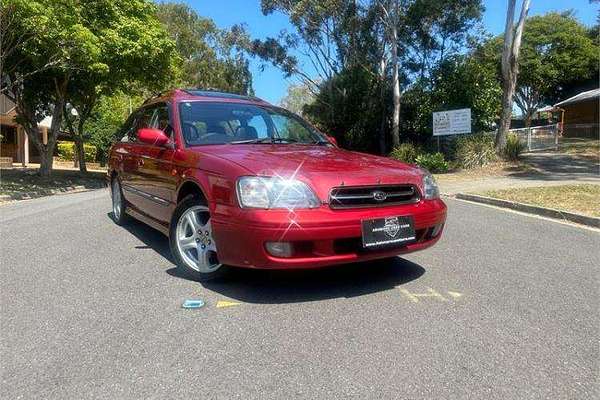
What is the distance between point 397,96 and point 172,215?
18.7m

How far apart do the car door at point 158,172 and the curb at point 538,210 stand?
591 centimetres

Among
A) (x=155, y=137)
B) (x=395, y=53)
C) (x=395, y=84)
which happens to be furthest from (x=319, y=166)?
(x=395, y=84)

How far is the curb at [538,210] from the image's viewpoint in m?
7.64

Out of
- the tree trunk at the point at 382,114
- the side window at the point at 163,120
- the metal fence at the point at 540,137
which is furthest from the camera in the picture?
the tree trunk at the point at 382,114

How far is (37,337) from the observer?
3.36m

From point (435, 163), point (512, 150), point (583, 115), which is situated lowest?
point (435, 163)

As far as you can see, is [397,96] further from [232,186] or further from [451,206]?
[232,186]

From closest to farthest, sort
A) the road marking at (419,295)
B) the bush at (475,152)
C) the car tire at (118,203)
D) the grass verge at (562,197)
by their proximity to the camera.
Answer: the road marking at (419,295) < the car tire at (118,203) < the grass verge at (562,197) < the bush at (475,152)

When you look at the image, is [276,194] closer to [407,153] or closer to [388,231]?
[388,231]

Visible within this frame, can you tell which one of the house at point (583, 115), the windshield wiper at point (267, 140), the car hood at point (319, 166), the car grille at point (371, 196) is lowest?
the car grille at point (371, 196)

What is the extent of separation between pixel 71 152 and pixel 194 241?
36.2 metres

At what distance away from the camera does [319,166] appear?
4035 millimetres

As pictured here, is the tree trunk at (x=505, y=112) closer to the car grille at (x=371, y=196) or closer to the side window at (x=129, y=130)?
the side window at (x=129, y=130)

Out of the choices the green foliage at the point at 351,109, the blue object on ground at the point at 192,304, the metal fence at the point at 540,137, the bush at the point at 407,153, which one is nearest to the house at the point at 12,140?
the green foliage at the point at 351,109
